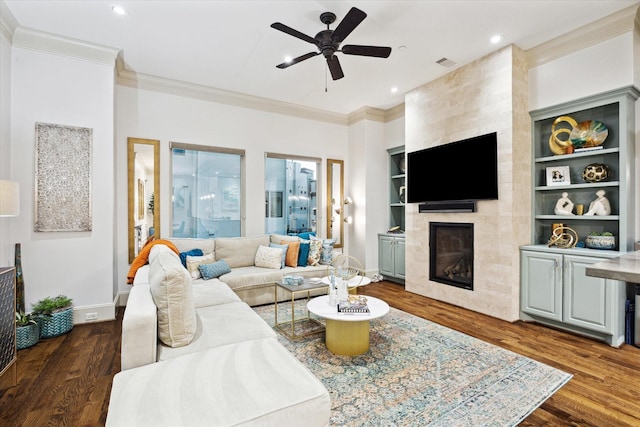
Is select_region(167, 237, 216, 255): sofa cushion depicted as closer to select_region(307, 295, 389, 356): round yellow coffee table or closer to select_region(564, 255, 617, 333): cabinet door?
select_region(307, 295, 389, 356): round yellow coffee table

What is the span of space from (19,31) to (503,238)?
5.62 m

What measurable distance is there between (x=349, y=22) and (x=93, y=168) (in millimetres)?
3181

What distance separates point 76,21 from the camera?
306 centimetres

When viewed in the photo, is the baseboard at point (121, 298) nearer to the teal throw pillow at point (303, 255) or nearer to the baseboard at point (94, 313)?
the baseboard at point (94, 313)

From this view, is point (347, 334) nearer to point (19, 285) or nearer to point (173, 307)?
point (173, 307)

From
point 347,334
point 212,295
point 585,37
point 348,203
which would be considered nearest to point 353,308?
point 347,334

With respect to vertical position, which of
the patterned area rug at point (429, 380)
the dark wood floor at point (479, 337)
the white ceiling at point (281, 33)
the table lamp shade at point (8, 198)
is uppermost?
the white ceiling at point (281, 33)

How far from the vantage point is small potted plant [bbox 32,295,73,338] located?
3.08 metres

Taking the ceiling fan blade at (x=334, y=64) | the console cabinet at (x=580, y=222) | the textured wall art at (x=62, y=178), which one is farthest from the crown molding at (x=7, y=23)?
the console cabinet at (x=580, y=222)

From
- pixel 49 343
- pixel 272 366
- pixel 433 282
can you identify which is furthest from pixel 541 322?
pixel 49 343

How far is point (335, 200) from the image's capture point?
5988mm

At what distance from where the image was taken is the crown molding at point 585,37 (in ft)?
9.72

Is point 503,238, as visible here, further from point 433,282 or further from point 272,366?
point 272,366

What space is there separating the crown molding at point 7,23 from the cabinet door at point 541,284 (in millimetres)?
5752
